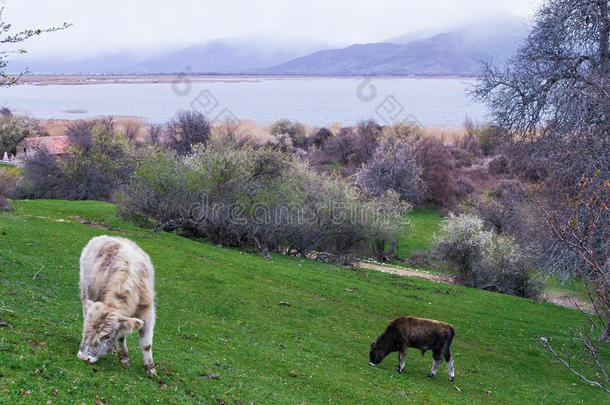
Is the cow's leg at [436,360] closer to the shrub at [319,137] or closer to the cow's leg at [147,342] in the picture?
the cow's leg at [147,342]

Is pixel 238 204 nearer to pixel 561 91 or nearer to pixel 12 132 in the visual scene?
pixel 561 91

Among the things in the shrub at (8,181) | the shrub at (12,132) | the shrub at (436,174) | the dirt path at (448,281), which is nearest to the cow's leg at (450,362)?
the dirt path at (448,281)

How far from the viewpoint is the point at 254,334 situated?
1788 cm

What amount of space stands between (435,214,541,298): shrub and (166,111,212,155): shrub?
46192 millimetres

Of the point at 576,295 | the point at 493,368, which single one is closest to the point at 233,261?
the point at 493,368

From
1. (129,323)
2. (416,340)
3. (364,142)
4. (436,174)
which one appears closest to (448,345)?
(416,340)

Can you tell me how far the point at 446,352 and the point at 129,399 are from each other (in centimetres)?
1113

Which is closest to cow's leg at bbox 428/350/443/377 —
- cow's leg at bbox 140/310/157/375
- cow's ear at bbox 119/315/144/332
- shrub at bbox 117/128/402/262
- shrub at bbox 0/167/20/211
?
cow's leg at bbox 140/310/157/375

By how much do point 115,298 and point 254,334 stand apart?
8963 millimetres

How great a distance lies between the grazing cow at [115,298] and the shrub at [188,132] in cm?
6594

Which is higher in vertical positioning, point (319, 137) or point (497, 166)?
point (319, 137)

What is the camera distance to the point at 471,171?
90.6 metres

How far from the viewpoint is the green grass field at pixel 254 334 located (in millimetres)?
9664

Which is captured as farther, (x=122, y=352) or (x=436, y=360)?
(x=436, y=360)
